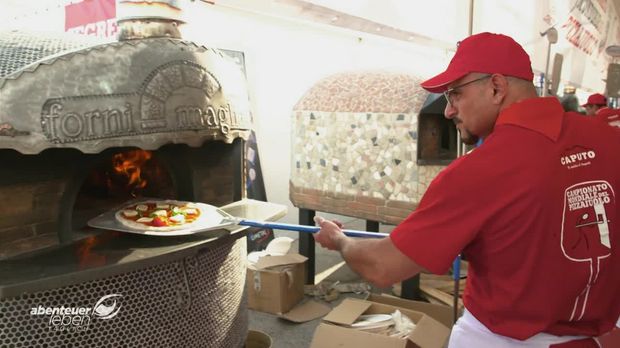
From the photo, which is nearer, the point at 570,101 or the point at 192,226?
the point at 192,226

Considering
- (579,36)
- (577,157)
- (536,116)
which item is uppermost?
(579,36)

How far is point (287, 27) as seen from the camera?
5316 mm

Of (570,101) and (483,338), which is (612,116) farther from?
(483,338)

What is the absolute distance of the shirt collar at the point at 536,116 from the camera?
1.55m

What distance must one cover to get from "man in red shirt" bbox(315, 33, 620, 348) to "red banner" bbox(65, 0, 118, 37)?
3.27 metres

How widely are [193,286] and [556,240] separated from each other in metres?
1.66

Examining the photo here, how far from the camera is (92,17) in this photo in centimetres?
407

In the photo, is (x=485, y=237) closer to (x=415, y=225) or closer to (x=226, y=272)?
(x=415, y=225)

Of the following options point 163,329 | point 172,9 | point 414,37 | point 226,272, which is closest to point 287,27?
point 414,37

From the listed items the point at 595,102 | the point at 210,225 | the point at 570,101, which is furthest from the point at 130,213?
the point at 570,101

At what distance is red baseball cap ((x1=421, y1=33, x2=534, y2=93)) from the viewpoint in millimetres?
1645

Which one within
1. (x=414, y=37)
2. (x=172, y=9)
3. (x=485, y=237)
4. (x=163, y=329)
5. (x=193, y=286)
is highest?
(x=414, y=37)

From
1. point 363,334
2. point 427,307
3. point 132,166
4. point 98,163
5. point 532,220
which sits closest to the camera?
point 532,220

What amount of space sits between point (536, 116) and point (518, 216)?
0.34m
